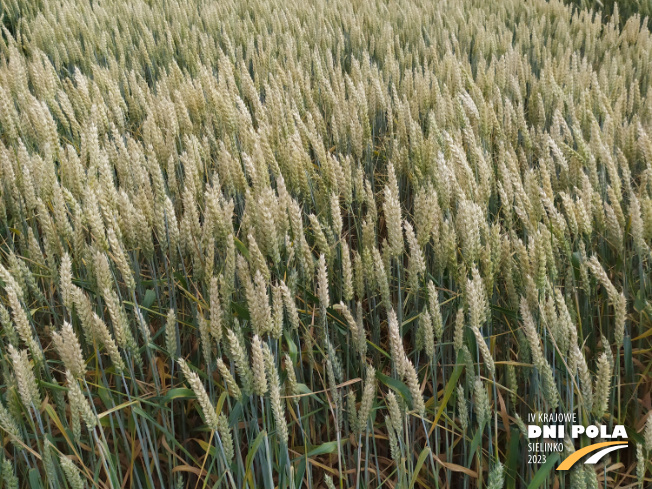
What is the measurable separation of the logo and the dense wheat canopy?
25 mm

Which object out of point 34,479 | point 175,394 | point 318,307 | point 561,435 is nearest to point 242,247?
point 318,307

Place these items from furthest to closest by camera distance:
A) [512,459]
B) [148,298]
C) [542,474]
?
[148,298] < [512,459] < [542,474]

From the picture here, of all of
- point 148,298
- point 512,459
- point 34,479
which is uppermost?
point 148,298

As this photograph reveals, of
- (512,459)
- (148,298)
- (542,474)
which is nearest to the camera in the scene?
(542,474)

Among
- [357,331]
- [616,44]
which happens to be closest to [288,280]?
[357,331]

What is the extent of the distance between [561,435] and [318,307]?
1.83 ft

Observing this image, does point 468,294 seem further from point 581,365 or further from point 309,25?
point 309,25

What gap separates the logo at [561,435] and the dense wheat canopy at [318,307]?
25 mm

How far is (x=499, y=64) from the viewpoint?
2258 millimetres

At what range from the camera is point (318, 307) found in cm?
132

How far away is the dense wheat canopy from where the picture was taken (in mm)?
924

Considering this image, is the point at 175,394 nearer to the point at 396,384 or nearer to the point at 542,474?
the point at 396,384

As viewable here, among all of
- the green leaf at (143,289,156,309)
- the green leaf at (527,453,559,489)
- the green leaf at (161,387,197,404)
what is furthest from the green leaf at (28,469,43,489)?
the green leaf at (527,453,559,489)

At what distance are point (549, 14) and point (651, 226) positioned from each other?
2796mm
